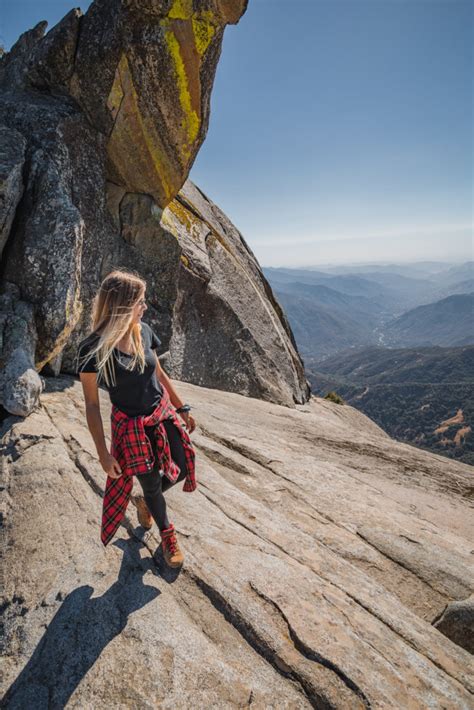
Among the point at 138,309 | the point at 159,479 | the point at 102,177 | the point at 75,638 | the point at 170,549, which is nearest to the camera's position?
the point at 75,638

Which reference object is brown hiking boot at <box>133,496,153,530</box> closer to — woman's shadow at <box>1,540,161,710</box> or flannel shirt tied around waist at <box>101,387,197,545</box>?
woman's shadow at <box>1,540,161,710</box>

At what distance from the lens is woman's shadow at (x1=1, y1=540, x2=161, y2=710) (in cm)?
475

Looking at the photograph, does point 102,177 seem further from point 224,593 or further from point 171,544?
point 224,593

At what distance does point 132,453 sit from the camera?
5820 millimetres

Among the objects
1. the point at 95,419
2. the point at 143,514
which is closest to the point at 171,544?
the point at 143,514

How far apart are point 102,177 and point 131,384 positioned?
12.4m

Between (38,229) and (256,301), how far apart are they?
17.4 meters

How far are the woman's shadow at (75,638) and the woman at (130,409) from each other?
0.67 m

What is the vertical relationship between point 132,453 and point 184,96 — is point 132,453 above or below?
below

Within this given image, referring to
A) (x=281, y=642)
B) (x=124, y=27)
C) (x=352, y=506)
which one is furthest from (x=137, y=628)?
(x=124, y=27)

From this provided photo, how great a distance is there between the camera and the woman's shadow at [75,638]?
4.75 meters

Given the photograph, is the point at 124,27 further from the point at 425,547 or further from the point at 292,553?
the point at 425,547

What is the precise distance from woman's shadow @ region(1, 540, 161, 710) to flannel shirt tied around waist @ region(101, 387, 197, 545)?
0.80 meters

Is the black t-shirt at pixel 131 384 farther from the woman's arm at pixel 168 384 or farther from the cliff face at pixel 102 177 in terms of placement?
the cliff face at pixel 102 177
